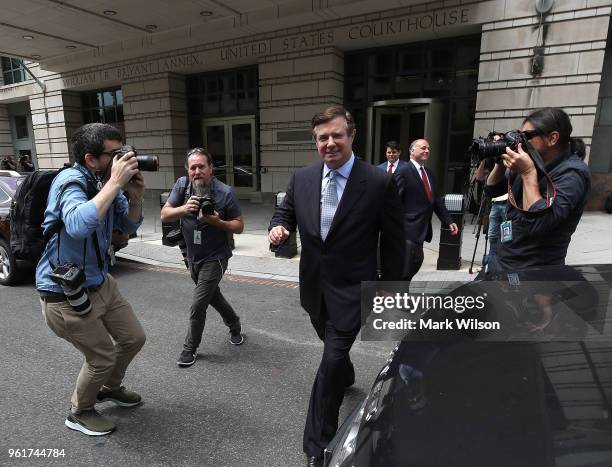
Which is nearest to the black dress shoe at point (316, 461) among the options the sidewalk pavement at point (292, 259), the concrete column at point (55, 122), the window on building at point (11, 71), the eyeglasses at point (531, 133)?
the eyeglasses at point (531, 133)

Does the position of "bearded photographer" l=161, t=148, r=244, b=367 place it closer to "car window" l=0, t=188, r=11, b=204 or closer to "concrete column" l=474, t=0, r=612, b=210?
"car window" l=0, t=188, r=11, b=204

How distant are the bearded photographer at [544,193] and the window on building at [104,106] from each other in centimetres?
1797

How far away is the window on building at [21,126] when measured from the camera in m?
22.2

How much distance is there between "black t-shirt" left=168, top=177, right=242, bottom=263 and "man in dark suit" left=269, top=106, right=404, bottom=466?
Result: 4.08 feet

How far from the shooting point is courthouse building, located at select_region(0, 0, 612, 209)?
9203 millimetres

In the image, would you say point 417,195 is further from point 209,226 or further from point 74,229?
point 74,229

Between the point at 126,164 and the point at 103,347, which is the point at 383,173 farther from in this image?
the point at 103,347

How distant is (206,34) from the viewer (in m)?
13.0

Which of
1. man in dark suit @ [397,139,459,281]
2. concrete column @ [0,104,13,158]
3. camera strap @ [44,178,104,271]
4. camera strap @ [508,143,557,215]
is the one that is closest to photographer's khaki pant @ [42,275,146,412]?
camera strap @ [44,178,104,271]

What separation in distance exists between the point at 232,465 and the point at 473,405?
1.60 metres

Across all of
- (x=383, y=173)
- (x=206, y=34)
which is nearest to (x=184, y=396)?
(x=383, y=173)

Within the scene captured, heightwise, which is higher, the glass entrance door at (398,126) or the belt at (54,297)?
the glass entrance door at (398,126)

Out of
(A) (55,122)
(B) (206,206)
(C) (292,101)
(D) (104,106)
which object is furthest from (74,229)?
(A) (55,122)

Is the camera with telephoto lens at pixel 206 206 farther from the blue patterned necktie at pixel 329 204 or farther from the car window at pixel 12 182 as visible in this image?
the car window at pixel 12 182
